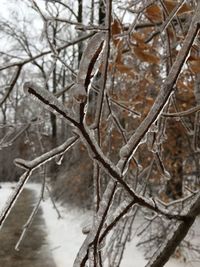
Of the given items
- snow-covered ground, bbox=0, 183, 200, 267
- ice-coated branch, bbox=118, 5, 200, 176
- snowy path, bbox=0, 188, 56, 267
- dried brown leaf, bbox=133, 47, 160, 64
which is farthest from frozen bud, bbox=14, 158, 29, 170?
snowy path, bbox=0, 188, 56, 267

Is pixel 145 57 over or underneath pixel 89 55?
over

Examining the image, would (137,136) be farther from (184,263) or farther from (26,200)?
(26,200)

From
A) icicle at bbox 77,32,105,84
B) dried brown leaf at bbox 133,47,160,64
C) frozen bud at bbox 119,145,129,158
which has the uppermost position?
dried brown leaf at bbox 133,47,160,64

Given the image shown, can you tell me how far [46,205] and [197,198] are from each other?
1231 centimetres

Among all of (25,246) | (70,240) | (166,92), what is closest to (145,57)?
(166,92)

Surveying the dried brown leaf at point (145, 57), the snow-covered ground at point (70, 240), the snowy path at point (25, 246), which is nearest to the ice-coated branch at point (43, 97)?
the dried brown leaf at point (145, 57)

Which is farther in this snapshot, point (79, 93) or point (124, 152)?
point (124, 152)

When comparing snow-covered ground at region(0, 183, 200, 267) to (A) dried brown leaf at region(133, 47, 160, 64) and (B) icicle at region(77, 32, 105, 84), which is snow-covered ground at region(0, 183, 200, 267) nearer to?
(A) dried brown leaf at region(133, 47, 160, 64)

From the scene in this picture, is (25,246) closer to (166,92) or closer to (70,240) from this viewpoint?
(70,240)

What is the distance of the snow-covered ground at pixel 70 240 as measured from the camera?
19.0 ft

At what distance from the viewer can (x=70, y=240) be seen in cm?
775

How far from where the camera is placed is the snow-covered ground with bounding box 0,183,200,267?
19.0 ft

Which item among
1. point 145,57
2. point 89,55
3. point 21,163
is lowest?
point 21,163

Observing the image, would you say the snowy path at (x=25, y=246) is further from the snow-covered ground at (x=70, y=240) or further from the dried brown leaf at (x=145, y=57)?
the dried brown leaf at (x=145, y=57)
